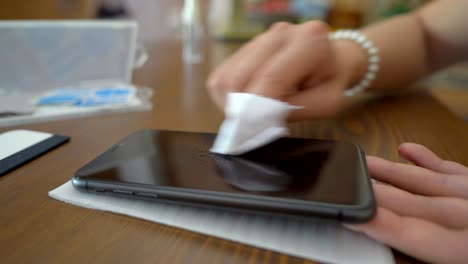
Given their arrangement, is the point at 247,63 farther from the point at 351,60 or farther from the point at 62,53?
the point at 62,53

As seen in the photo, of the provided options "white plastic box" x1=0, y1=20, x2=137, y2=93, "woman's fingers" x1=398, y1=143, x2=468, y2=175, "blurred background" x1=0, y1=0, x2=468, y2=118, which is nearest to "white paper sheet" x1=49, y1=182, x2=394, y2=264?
"woman's fingers" x1=398, y1=143, x2=468, y2=175

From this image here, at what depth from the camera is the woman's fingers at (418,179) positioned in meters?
0.25

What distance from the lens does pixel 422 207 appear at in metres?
0.23

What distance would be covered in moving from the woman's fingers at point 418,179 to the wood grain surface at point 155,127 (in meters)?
0.07

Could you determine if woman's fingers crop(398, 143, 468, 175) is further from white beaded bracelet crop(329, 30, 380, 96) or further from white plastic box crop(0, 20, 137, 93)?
white plastic box crop(0, 20, 137, 93)

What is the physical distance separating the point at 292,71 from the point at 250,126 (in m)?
0.10

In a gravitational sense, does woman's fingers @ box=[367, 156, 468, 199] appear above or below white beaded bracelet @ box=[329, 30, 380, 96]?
below

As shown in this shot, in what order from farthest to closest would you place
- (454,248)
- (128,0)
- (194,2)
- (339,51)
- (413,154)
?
(128,0)
(194,2)
(339,51)
(413,154)
(454,248)

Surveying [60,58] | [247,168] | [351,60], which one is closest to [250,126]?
[247,168]

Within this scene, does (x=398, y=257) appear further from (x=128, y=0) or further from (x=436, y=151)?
(x=128, y=0)

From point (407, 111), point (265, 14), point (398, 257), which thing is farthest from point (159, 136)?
point (265, 14)

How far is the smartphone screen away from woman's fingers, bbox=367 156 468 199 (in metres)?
0.02

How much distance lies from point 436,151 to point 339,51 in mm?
201

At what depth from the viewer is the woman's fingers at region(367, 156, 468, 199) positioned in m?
0.25
